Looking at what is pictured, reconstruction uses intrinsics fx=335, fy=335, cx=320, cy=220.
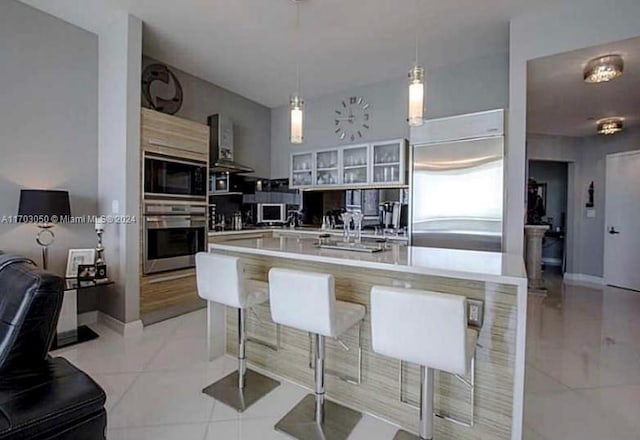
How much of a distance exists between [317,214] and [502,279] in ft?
13.4

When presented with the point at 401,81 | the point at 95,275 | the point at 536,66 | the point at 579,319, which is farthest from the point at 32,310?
the point at 579,319

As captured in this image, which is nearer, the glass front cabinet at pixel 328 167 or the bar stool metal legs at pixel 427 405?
the bar stool metal legs at pixel 427 405

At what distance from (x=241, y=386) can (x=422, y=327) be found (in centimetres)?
146

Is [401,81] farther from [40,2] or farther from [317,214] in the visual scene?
[40,2]

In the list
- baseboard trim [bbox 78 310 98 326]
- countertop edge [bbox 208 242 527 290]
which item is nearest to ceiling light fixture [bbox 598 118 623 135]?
countertop edge [bbox 208 242 527 290]

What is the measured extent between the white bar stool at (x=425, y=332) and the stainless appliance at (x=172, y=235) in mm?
2757

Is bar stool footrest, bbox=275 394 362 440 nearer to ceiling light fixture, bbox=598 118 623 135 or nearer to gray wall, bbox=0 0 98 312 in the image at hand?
gray wall, bbox=0 0 98 312

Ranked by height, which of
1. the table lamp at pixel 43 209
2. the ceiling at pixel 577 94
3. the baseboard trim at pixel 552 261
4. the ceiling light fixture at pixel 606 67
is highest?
the ceiling at pixel 577 94

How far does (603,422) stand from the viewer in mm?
1954

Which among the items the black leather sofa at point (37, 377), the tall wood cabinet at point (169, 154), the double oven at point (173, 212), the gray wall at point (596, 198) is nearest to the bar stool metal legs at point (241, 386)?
the black leather sofa at point (37, 377)

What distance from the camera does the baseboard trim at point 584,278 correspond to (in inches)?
231

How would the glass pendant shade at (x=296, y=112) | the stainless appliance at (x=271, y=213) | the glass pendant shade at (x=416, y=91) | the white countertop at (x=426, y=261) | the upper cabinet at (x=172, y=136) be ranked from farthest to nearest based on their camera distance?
the stainless appliance at (x=271, y=213)
the upper cabinet at (x=172, y=136)
the glass pendant shade at (x=296, y=112)
the glass pendant shade at (x=416, y=91)
the white countertop at (x=426, y=261)

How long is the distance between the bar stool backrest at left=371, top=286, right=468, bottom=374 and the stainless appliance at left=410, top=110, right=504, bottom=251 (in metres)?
2.13

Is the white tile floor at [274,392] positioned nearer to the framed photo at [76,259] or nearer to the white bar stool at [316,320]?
the white bar stool at [316,320]
